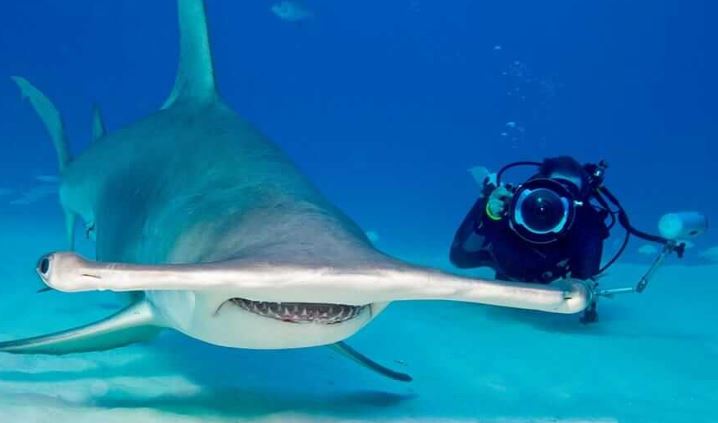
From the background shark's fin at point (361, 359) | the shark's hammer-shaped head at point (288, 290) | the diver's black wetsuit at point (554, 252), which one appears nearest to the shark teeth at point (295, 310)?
the shark's hammer-shaped head at point (288, 290)

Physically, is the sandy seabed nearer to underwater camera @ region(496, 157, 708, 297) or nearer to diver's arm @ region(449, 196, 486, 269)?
diver's arm @ region(449, 196, 486, 269)

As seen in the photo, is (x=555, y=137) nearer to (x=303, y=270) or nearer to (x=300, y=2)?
(x=300, y=2)

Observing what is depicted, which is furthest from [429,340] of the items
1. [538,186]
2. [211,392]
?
[211,392]

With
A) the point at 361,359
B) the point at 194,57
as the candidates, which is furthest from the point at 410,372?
the point at 194,57

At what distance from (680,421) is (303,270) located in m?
2.69

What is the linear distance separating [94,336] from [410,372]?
205 cm

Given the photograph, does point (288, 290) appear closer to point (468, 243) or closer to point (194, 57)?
point (194, 57)

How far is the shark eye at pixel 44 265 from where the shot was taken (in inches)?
60.1

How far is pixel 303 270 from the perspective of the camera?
1.69m

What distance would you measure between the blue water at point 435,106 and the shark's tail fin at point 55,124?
59 cm

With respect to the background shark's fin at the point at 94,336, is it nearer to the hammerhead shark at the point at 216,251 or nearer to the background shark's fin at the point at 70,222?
the hammerhead shark at the point at 216,251

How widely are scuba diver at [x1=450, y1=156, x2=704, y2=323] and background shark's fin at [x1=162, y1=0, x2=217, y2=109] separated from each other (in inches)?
95.1

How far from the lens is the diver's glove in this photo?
5180mm

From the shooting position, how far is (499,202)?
525 cm
